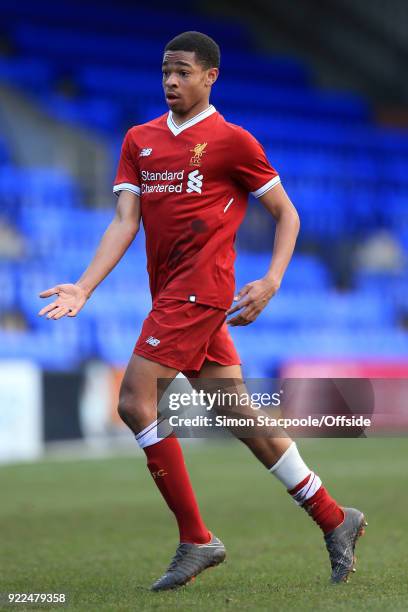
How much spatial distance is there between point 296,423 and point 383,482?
5261mm

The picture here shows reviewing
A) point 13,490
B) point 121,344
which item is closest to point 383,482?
point 13,490

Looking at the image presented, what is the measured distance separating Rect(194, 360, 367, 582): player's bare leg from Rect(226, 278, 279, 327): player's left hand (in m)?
0.34

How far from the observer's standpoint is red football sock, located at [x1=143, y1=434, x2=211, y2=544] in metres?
4.81

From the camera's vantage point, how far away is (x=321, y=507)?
490 cm

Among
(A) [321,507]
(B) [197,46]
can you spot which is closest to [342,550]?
(A) [321,507]

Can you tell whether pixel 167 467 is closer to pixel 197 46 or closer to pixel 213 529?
pixel 197 46

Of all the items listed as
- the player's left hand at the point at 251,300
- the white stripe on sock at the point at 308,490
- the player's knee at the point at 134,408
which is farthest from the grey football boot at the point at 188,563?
the player's left hand at the point at 251,300

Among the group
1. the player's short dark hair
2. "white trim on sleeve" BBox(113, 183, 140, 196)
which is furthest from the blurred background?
the player's short dark hair

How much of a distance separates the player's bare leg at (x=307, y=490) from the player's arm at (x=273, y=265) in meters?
0.29

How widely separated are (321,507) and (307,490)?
0.09 metres

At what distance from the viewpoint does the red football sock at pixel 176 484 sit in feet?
15.8

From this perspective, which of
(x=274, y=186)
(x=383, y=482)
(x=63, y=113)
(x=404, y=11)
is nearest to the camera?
(x=274, y=186)

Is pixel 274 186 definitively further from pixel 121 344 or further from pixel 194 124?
pixel 121 344

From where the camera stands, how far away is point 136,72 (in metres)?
22.2
